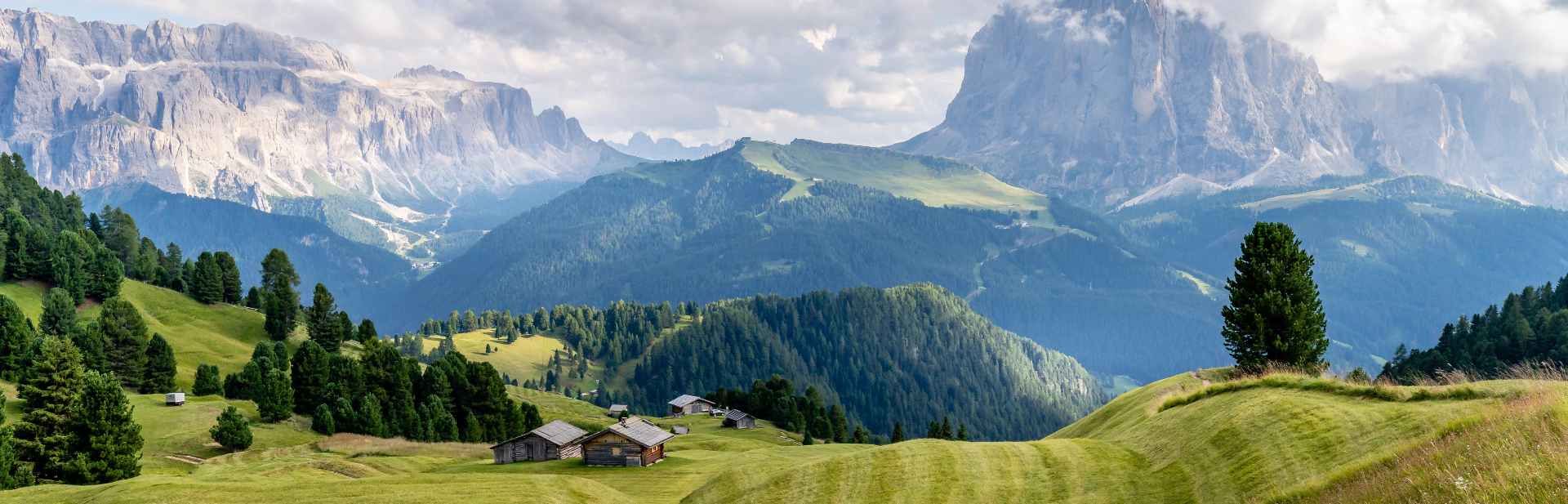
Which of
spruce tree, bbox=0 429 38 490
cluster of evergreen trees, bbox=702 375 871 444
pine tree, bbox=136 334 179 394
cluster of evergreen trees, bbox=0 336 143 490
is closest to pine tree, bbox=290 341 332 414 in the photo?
pine tree, bbox=136 334 179 394

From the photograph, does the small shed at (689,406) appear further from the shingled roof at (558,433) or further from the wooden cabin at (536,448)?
the wooden cabin at (536,448)

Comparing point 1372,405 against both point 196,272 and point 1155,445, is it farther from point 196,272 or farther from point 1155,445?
point 196,272

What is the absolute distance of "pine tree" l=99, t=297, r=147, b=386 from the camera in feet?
347

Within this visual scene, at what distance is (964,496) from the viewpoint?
134 ft

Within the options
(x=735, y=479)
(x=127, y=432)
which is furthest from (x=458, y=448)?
(x=735, y=479)

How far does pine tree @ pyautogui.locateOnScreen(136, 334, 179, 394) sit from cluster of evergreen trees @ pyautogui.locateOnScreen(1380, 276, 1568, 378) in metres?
151

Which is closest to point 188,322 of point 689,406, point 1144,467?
point 689,406

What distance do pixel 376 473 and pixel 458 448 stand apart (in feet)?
73.5

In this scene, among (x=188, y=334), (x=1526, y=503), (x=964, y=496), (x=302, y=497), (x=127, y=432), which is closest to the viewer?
(x=1526, y=503)

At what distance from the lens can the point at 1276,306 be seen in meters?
61.2

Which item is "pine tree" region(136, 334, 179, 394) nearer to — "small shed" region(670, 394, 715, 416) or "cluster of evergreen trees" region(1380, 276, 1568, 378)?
"small shed" region(670, 394, 715, 416)

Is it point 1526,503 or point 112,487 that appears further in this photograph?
point 112,487

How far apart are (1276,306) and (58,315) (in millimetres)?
140036

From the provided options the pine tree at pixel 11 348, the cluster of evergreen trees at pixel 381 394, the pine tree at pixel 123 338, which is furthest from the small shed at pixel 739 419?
the pine tree at pixel 11 348
